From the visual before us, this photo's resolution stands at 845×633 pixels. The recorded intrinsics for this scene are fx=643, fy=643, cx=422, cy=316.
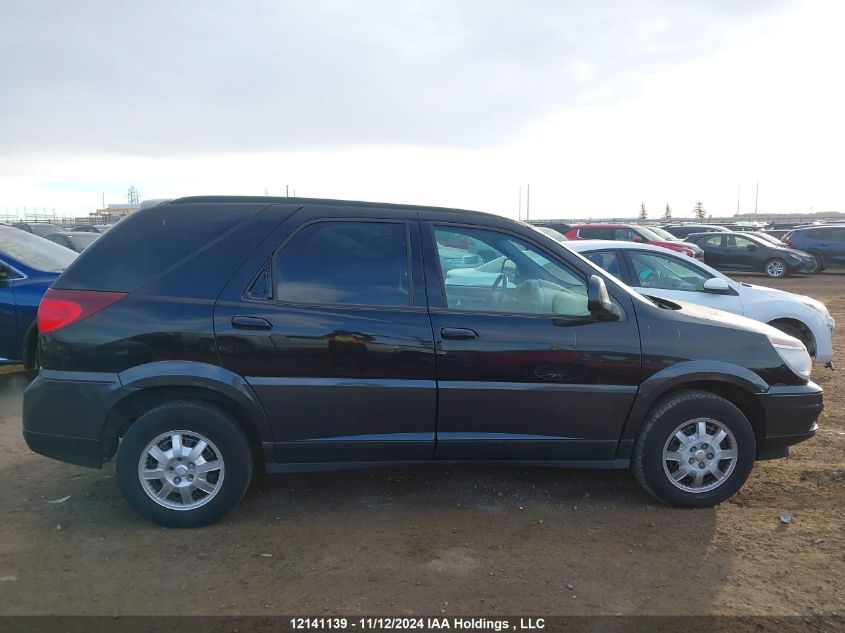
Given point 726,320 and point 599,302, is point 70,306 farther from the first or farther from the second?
point 726,320

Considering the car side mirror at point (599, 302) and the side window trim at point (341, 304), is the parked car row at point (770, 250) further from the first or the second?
the side window trim at point (341, 304)

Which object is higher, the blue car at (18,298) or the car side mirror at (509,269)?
the car side mirror at (509,269)

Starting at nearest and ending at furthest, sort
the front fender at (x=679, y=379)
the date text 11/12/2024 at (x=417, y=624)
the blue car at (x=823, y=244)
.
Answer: the date text 11/12/2024 at (x=417, y=624) → the front fender at (x=679, y=379) → the blue car at (x=823, y=244)

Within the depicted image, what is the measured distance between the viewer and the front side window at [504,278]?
3.86 meters

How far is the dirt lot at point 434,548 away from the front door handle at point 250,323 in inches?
46.1

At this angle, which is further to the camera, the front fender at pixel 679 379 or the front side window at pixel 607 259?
the front side window at pixel 607 259

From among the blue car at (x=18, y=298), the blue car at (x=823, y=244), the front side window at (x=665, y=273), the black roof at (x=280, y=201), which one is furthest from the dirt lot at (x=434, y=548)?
the blue car at (x=823, y=244)

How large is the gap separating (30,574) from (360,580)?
1670 mm

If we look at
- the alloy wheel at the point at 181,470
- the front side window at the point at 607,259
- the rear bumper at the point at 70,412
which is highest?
the front side window at the point at 607,259

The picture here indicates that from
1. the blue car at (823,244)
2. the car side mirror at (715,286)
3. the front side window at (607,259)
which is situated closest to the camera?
the car side mirror at (715,286)

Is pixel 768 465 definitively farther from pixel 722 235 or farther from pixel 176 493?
pixel 722 235

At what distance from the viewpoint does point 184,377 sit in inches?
141

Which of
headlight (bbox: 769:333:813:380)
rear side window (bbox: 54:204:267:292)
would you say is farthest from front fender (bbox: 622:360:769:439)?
rear side window (bbox: 54:204:267:292)

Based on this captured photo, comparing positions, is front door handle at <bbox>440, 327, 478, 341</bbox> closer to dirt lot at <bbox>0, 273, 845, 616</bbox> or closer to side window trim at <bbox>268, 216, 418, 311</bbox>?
side window trim at <bbox>268, 216, 418, 311</bbox>
